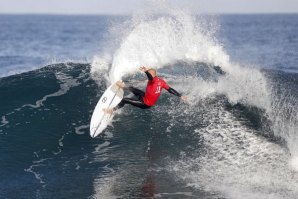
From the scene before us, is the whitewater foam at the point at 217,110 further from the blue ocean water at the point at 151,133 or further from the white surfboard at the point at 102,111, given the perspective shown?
the white surfboard at the point at 102,111

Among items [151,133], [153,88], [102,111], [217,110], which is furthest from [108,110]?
[217,110]

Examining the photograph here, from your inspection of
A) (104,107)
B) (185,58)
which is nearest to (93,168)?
(104,107)

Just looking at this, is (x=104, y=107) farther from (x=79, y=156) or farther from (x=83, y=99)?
(x=83, y=99)

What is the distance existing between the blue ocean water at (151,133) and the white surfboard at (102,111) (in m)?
0.32

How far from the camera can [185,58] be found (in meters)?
22.9

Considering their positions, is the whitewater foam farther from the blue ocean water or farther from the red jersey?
the red jersey

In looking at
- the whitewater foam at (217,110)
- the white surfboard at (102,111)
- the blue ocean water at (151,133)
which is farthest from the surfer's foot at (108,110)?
the whitewater foam at (217,110)

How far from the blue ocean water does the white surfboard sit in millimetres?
321

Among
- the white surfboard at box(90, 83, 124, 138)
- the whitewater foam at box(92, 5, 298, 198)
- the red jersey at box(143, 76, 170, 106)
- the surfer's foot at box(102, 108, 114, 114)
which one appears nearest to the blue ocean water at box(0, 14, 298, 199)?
the whitewater foam at box(92, 5, 298, 198)

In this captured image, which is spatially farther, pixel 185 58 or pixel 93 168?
pixel 185 58

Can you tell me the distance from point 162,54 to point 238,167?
1176cm

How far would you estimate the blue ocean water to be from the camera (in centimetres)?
1062

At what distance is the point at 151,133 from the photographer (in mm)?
14133

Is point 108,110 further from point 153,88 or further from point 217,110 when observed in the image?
point 217,110
